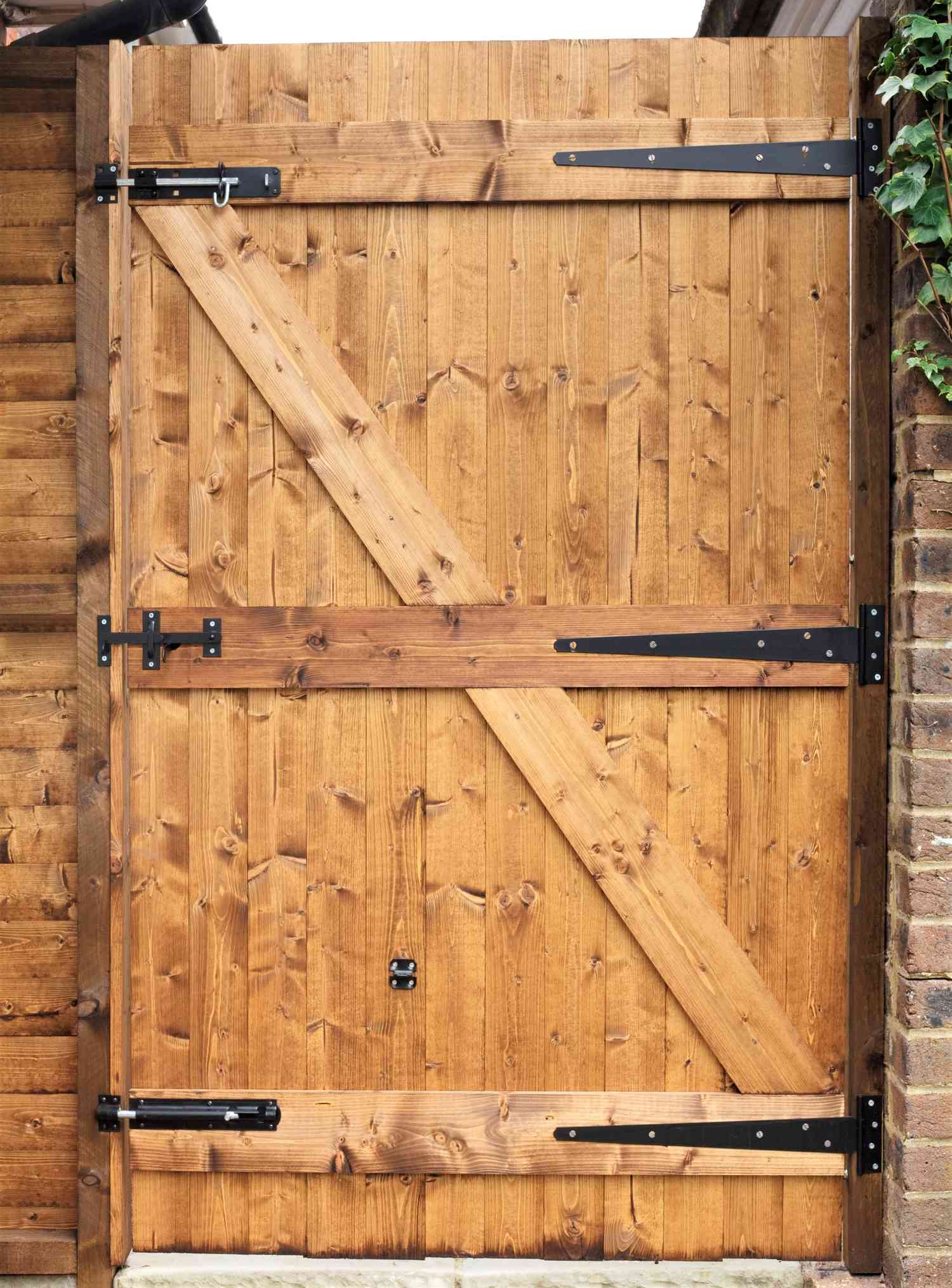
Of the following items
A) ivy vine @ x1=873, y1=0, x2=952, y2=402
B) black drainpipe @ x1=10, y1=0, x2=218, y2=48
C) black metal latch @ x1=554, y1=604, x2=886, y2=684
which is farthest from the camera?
black drainpipe @ x1=10, y1=0, x2=218, y2=48

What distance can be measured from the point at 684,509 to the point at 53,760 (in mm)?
1600

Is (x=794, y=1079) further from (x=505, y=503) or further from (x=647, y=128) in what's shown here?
(x=647, y=128)

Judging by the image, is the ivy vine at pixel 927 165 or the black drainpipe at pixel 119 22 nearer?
the ivy vine at pixel 927 165

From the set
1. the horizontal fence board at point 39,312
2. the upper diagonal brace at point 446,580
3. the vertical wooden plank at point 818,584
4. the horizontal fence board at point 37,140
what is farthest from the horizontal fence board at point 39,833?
the vertical wooden plank at point 818,584

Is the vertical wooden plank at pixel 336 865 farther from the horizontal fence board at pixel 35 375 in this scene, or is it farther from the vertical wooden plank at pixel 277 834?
the horizontal fence board at pixel 35 375

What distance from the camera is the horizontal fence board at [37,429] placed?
77.2 inches

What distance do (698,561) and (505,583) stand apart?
0.45m

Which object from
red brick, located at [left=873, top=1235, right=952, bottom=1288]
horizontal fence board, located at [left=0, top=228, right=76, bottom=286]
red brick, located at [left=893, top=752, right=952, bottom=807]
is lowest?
red brick, located at [left=873, top=1235, right=952, bottom=1288]

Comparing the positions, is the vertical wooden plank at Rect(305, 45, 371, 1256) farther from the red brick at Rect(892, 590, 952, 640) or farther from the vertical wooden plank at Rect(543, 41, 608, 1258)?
the red brick at Rect(892, 590, 952, 640)

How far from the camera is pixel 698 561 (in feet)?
6.33

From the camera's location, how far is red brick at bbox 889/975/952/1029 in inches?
70.9

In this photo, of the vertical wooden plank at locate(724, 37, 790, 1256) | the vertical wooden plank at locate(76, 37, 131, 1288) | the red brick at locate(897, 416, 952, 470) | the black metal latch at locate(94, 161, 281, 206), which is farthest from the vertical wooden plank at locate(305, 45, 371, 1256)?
the red brick at locate(897, 416, 952, 470)

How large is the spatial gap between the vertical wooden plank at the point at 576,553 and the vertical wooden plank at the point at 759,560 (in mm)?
303

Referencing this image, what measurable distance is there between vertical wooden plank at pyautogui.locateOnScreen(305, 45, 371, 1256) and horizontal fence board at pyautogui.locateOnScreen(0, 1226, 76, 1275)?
0.57 metres
